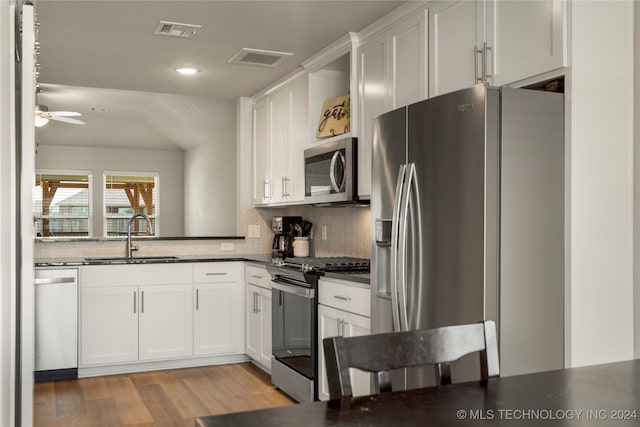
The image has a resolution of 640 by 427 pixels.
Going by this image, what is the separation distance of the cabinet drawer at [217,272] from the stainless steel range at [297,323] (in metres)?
0.85

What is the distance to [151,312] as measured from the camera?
16.0ft

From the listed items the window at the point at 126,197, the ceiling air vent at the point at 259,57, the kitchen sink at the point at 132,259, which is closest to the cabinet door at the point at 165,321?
the kitchen sink at the point at 132,259

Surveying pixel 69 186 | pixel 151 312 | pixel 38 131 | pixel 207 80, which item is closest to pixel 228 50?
pixel 207 80

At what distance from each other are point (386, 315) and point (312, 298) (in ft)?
2.91

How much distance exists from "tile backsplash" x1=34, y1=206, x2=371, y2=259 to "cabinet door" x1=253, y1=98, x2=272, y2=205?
0.32 meters

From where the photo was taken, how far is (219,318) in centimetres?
509

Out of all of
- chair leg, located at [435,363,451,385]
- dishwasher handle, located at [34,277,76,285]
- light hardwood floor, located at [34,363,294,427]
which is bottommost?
light hardwood floor, located at [34,363,294,427]

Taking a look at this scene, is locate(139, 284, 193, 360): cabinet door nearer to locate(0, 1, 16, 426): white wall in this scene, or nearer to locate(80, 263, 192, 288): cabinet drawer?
locate(80, 263, 192, 288): cabinet drawer

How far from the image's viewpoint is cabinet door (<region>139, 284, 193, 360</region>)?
15.9ft

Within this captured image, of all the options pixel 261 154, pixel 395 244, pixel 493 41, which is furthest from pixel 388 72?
pixel 261 154

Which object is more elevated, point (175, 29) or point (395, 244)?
point (175, 29)

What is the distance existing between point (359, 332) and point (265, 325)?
1.53 m

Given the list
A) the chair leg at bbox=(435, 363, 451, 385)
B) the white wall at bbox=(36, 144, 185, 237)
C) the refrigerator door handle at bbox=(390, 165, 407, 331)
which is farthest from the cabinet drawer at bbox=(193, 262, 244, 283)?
the chair leg at bbox=(435, 363, 451, 385)

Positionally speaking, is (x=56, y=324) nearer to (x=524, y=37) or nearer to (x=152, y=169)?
(x=152, y=169)
